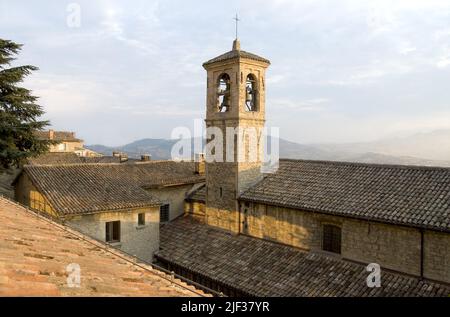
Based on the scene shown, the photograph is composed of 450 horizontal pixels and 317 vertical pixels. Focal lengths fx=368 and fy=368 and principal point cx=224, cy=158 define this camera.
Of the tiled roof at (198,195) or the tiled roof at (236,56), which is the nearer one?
the tiled roof at (236,56)

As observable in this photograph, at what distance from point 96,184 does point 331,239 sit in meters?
13.6

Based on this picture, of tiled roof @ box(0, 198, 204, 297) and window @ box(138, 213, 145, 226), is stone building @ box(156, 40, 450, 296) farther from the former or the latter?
tiled roof @ box(0, 198, 204, 297)

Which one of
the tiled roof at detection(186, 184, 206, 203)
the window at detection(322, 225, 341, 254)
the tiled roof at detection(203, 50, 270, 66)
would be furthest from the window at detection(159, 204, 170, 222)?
the window at detection(322, 225, 341, 254)

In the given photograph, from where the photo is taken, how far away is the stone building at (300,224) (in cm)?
1360

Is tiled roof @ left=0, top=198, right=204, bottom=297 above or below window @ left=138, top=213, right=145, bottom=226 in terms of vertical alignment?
above

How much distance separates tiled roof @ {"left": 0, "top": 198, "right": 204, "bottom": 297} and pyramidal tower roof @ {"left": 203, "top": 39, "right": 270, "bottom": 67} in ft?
49.0

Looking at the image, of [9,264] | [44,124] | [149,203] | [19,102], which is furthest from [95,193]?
[9,264]

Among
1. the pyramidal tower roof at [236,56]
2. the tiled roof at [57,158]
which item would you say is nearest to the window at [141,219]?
the pyramidal tower roof at [236,56]

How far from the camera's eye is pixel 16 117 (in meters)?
20.6

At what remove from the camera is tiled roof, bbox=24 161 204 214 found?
19156 millimetres

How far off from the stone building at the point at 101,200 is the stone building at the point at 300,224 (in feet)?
5.64

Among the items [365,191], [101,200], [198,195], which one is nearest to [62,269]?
[365,191]

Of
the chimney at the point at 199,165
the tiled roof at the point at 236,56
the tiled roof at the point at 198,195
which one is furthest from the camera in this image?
the chimney at the point at 199,165

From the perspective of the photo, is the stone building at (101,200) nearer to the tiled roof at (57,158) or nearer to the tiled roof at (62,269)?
the tiled roof at (62,269)
